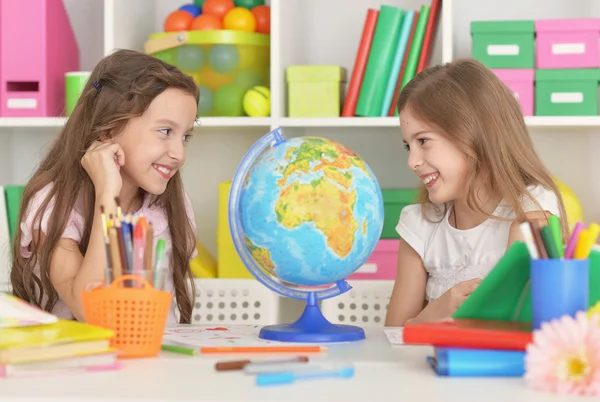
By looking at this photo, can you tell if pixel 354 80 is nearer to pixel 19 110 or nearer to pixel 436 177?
pixel 436 177

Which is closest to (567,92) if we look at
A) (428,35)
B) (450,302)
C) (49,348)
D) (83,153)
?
(428,35)

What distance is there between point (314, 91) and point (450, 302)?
118 centimetres

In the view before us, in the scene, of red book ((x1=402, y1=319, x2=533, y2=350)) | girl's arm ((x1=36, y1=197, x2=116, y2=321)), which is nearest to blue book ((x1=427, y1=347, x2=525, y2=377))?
red book ((x1=402, y1=319, x2=533, y2=350))

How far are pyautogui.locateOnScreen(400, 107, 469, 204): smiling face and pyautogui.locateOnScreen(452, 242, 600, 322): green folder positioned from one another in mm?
719

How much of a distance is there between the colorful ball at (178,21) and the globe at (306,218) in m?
1.42

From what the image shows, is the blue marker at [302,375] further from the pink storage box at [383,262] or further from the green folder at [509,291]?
the pink storage box at [383,262]

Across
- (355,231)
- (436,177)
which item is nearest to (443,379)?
(355,231)

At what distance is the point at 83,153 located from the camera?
1832mm

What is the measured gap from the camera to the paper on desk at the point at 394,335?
131 centimetres

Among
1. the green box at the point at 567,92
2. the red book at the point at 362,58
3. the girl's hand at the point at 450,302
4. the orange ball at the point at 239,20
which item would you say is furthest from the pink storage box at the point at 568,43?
the girl's hand at the point at 450,302

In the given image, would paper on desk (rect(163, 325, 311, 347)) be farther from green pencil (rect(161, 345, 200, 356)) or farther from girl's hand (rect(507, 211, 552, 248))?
girl's hand (rect(507, 211, 552, 248))

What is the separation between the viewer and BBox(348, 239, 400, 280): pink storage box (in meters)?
2.55

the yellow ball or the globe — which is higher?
the yellow ball

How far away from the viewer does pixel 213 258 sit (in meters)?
2.77
